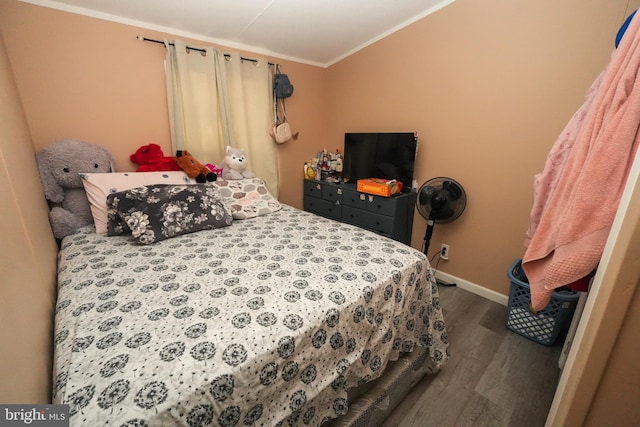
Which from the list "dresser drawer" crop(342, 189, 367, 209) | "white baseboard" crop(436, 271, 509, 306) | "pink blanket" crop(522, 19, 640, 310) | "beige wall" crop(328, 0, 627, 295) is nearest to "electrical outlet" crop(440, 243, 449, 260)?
"beige wall" crop(328, 0, 627, 295)

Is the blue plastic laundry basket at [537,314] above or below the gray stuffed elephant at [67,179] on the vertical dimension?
below

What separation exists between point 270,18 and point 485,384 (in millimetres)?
2968

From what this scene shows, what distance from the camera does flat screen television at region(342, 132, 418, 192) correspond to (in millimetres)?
2426

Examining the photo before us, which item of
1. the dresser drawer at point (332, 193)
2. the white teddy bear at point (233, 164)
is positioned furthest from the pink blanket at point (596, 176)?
the white teddy bear at point (233, 164)

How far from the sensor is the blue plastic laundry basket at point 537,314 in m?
1.59

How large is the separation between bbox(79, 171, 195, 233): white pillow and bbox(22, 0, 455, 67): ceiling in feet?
3.79

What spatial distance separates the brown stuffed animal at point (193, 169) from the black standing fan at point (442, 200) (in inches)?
71.1

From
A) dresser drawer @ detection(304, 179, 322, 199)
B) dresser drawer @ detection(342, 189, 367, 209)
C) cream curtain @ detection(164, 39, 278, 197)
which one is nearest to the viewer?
cream curtain @ detection(164, 39, 278, 197)

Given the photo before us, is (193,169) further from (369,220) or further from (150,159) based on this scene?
(369,220)

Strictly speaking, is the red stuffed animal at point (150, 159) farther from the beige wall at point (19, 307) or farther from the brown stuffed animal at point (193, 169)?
the beige wall at point (19, 307)

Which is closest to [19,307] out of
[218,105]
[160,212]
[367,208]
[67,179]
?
[160,212]

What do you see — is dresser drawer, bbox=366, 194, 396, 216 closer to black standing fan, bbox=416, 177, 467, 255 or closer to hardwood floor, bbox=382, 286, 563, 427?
black standing fan, bbox=416, 177, 467, 255

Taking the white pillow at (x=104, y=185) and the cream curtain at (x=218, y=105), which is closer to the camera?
the white pillow at (x=104, y=185)

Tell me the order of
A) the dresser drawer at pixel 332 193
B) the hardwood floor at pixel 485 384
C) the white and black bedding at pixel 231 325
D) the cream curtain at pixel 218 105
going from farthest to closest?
the dresser drawer at pixel 332 193
the cream curtain at pixel 218 105
the hardwood floor at pixel 485 384
the white and black bedding at pixel 231 325
